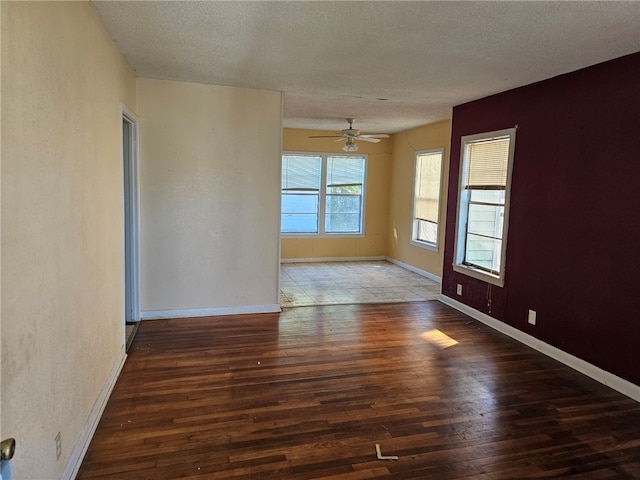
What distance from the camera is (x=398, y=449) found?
2504 mm

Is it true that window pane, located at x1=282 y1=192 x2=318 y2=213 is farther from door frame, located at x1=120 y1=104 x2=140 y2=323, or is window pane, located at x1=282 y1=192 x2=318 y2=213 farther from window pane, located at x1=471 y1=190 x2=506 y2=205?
door frame, located at x1=120 y1=104 x2=140 y2=323

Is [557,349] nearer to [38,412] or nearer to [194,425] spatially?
[194,425]

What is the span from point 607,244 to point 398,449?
2.34 meters

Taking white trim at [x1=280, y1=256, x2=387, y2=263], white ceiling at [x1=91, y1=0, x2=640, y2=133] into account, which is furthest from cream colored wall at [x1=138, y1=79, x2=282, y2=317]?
white trim at [x1=280, y1=256, x2=387, y2=263]

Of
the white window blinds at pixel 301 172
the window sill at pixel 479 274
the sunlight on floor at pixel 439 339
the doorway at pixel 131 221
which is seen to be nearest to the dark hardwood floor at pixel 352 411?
the sunlight on floor at pixel 439 339

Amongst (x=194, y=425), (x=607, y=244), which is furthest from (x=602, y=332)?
(x=194, y=425)

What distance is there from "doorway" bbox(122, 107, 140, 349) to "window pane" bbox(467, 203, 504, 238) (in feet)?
12.3

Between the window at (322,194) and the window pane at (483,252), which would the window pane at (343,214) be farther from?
the window pane at (483,252)

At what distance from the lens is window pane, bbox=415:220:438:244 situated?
23.9 feet

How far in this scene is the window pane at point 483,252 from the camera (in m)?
4.77

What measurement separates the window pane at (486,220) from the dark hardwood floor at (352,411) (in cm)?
114

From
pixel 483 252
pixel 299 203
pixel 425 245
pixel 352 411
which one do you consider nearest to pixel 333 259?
pixel 299 203

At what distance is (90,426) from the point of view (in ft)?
8.29

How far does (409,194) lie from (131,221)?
16.8 feet
